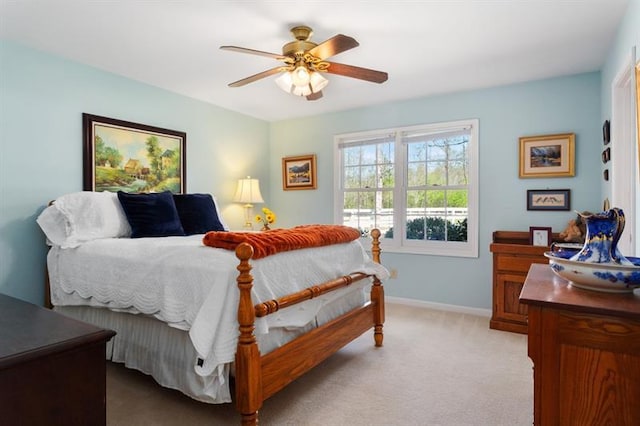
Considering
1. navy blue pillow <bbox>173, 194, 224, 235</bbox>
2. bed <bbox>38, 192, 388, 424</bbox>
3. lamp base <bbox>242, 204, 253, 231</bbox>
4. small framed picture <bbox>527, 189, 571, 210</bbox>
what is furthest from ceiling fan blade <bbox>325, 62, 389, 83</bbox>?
lamp base <bbox>242, 204, 253, 231</bbox>

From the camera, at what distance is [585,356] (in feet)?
3.44

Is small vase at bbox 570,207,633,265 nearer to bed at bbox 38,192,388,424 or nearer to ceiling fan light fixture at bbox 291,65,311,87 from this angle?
bed at bbox 38,192,388,424

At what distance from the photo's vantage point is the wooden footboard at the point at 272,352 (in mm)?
1719

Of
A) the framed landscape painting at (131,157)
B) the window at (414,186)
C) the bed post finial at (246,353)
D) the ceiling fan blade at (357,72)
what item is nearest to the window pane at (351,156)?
the window at (414,186)

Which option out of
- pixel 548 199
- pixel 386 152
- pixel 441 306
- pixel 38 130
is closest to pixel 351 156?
pixel 386 152

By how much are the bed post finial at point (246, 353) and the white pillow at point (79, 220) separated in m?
1.62

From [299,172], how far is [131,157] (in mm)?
2134

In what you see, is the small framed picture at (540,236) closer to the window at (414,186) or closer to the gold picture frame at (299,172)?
the window at (414,186)

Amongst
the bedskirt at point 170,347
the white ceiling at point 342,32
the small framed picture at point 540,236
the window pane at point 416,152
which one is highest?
the white ceiling at point 342,32

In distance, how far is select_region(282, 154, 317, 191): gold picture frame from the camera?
4902 millimetres

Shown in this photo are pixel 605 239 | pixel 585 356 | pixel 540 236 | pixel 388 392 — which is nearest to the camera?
pixel 585 356

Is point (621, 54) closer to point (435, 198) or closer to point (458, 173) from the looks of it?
point (458, 173)

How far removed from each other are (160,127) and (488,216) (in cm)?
350

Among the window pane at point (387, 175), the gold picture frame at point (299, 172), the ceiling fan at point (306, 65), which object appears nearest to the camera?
the ceiling fan at point (306, 65)
